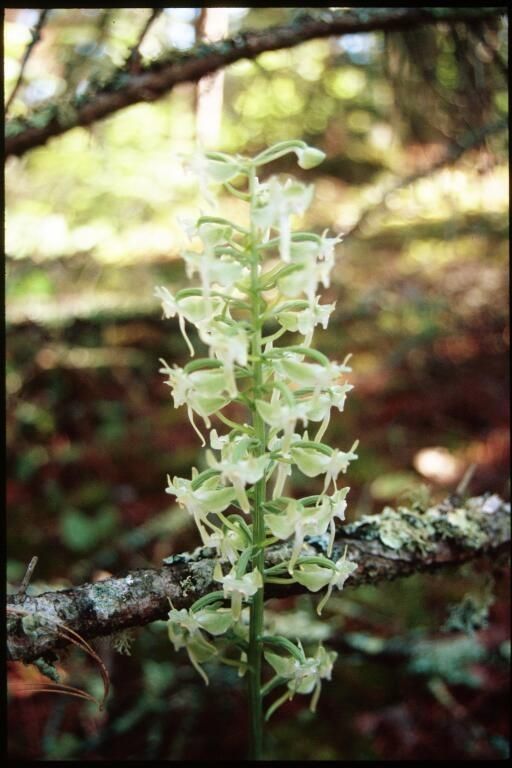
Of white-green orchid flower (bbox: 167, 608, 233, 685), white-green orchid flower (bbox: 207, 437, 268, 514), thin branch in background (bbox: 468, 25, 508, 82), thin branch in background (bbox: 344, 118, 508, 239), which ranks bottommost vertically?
white-green orchid flower (bbox: 167, 608, 233, 685)

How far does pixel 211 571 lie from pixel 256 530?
0.33m

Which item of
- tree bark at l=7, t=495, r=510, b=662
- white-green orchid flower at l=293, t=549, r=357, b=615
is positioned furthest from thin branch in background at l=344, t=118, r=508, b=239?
white-green orchid flower at l=293, t=549, r=357, b=615

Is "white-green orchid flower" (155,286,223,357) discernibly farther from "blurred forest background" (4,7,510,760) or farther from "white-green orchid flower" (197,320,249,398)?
"blurred forest background" (4,7,510,760)

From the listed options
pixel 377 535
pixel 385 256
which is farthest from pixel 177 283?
pixel 377 535

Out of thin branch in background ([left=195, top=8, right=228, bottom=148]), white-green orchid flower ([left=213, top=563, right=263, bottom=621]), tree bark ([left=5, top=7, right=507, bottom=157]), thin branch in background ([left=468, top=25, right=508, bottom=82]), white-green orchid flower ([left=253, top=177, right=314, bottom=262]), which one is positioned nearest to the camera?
white-green orchid flower ([left=253, top=177, right=314, bottom=262])

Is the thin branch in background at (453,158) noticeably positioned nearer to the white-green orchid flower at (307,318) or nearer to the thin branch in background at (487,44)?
the thin branch in background at (487,44)

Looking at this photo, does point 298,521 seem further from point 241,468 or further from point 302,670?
point 302,670

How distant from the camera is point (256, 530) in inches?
56.2

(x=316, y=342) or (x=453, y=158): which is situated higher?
(x=453, y=158)

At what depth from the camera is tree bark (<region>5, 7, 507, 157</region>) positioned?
2.55 meters

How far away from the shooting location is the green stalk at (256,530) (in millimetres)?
1344

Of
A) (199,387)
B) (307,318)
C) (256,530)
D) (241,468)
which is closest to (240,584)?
(256,530)

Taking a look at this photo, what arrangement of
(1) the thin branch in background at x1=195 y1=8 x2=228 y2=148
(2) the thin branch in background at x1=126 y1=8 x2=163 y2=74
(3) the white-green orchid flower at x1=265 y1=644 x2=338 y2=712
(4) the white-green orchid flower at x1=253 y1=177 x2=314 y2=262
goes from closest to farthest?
(4) the white-green orchid flower at x1=253 y1=177 x2=314 y2=262 < (3) the white-green orchid flower at x1=265 y1=644 x2=338 y2=712 < (2) the thin branch in background at x1=126 y1=8 x2=163 y2=74 < (1) the thin branch in background at x1=195 y1=8 x2=228 y2=148

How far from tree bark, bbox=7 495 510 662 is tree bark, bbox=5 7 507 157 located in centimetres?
187
